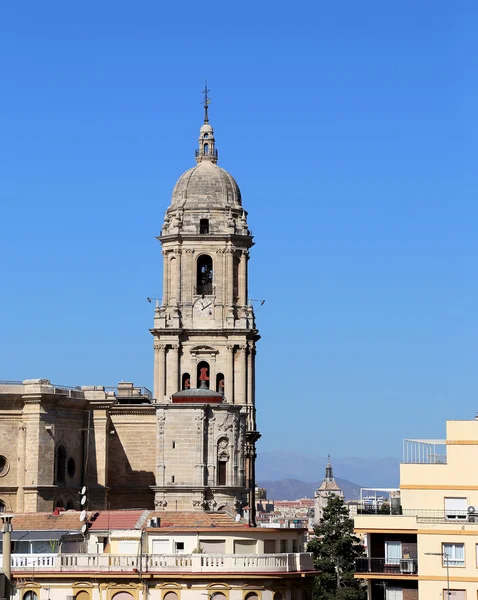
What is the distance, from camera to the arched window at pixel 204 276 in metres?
114

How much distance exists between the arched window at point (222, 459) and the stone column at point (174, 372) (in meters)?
10.3

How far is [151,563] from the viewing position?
60.7 m

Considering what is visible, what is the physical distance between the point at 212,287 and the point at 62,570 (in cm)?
5333

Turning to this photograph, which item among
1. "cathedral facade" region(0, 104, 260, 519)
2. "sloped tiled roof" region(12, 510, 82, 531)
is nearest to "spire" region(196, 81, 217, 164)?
"cathedral facade" region(0, 104, 260, 519)

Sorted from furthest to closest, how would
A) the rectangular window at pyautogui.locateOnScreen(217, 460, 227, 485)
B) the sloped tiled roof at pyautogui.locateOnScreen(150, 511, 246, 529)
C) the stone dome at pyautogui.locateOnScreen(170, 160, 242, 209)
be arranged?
1. the stone dome at pyautogui.locateOnScreen(170, 160, 242, 209)
2. the rectangular window at pyautogui.locateOnScreen(217, 460, 227, 485)
3. the sloped tiled roof at pyautogui.locateOnScreen(150, 511, 246, 529)

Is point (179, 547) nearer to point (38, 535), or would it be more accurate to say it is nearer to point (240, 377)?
point (38, 535)

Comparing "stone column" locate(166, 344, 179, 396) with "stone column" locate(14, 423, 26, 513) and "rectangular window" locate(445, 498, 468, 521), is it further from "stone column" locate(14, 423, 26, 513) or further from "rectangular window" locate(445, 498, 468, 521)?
"rectangular window" locate(445, 498, 468, 521)

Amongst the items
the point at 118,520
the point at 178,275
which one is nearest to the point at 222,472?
the point at 178,275

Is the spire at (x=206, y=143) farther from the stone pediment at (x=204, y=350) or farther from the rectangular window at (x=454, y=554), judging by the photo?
the rectangular window at (x=454, y=554)

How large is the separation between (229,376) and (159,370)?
4.52 m

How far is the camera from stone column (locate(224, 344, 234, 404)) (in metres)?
111

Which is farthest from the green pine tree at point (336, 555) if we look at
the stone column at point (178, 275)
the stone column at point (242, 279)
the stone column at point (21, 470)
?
the stone column at point (21, 470)

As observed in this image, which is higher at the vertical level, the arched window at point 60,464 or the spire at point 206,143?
the spire at point 206,143

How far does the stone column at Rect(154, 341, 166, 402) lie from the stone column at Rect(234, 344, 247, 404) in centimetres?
466
